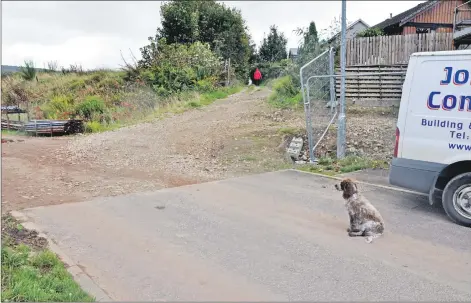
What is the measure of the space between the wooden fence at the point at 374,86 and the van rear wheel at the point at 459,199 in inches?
320

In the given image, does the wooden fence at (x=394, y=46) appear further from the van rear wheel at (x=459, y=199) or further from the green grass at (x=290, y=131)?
the van rear wheel at (x=459, y=199)

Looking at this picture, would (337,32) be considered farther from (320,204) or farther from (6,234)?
(6,234)

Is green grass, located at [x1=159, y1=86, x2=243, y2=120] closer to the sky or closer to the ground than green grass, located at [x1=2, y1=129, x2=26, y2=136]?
closer to the sky

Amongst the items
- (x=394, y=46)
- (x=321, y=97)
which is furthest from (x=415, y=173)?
(x=394, y=46)

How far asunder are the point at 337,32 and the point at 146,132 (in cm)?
827

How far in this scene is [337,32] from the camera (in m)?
16.2

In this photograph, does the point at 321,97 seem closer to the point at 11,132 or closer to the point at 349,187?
the point at 349,187

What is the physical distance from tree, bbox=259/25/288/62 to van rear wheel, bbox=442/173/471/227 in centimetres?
3607

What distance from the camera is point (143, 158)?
33.8ft

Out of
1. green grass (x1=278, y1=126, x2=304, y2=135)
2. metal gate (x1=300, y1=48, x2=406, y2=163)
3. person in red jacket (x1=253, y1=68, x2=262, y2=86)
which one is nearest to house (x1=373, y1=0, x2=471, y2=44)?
person in red jacket (x1=253, y1=68, x2=262, y2=86)

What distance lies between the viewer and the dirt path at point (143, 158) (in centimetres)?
750

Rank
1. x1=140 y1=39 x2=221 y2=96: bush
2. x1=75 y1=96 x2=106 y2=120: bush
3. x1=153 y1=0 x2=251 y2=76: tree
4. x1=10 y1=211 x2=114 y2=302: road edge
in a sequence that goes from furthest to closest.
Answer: x1=153 y1=0 x2=251 y2=76: tree, x1=140 y1=39 x2=221 y2=96: bush, x1=75 y1=96 x2=106 y2=120: bush, x1=10 y1=211 x2=114 y2=302: road edge

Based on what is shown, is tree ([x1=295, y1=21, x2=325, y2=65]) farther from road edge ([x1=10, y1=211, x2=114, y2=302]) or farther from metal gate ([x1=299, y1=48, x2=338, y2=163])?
road edge ([x1=10, y1=211, x2=114, y2=302])

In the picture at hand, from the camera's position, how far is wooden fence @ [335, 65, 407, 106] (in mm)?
13391
